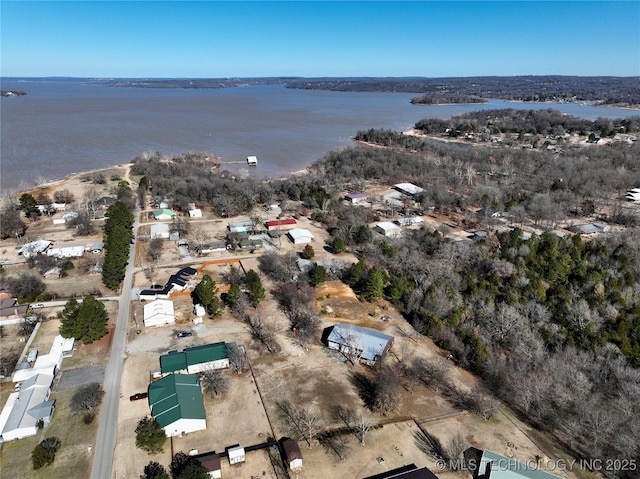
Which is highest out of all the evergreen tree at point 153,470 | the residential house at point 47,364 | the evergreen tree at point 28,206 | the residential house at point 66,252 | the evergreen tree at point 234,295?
the evergreen tree at point 28,206

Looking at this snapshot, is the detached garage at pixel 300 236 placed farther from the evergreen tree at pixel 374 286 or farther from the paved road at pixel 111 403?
the paved road at pixel 111 403

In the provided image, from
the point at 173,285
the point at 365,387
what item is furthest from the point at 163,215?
the point at 365,387

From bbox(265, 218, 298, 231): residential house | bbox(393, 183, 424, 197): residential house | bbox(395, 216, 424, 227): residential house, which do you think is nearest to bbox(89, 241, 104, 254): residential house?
bbox(265, 218, 298, 231): residential house

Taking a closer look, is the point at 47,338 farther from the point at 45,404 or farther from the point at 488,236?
the point at 488,236

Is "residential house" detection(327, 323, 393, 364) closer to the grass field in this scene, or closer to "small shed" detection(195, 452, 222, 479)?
"small shed" detection(195, 452, 222, 479)

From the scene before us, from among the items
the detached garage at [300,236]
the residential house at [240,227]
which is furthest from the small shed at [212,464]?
the residential house at [240,227]

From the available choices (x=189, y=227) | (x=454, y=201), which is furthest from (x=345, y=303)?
(x=454, y=201)
